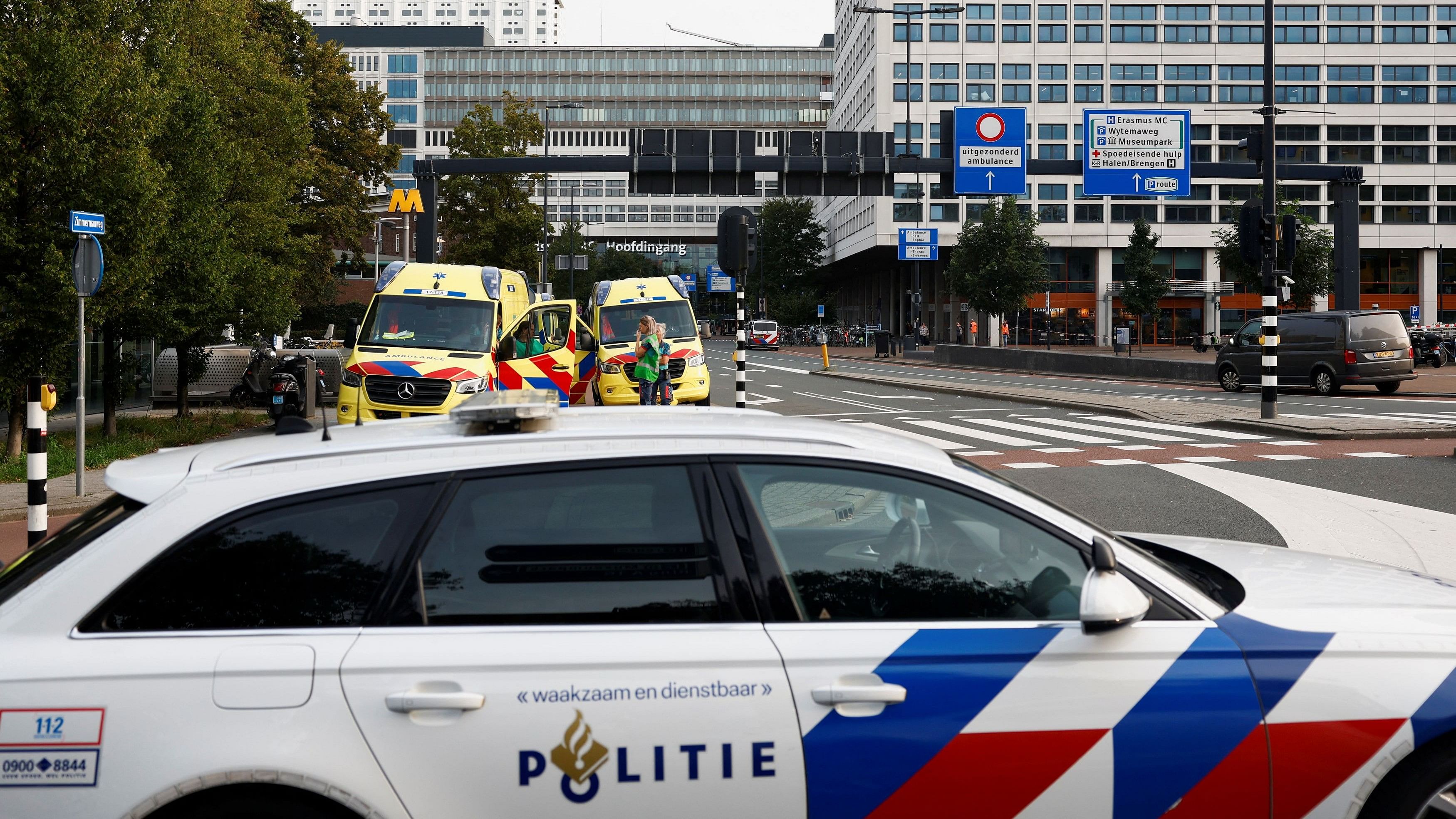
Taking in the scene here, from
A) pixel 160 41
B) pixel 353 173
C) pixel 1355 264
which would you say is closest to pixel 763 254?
pixel 353 173

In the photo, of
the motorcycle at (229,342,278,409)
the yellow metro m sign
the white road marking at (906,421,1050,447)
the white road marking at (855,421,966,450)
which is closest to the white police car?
the white road marking at (855,421,966,450)

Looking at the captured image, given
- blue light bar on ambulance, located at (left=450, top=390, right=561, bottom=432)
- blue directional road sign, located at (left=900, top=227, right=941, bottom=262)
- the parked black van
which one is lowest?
blue light bar on ambulance, located at (left=450, top=390, right=561, bottom=432)

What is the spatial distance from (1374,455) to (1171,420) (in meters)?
5.34

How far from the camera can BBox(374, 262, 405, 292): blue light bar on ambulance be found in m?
18.3

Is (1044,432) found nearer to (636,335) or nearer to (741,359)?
(741,359)

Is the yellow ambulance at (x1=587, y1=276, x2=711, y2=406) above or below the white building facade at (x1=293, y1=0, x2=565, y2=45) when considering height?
below

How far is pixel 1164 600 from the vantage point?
3047 mm

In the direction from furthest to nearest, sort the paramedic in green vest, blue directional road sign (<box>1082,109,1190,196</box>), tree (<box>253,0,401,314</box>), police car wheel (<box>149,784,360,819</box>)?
tree (<box>253,0,401,314</box>) < blue directional road sign (<box>1082,109,1190,196</box>) < the paramedic in green vest < police car wheel (<box>149,784,360,819</box>)

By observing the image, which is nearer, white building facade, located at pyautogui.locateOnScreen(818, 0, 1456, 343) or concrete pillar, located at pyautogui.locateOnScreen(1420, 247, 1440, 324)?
white building facade, located at pyautogui.locateOnScreen(818, 0, 1456, 343)

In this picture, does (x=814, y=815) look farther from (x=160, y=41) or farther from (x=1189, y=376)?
(x=1189, y=376)

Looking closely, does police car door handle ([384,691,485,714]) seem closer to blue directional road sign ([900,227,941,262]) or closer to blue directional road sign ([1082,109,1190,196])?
blue directional road sign ([1082,109,1190,196])

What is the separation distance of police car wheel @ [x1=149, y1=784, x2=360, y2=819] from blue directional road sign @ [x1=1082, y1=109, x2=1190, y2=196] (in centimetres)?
3083

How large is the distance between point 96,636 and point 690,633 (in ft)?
4.36

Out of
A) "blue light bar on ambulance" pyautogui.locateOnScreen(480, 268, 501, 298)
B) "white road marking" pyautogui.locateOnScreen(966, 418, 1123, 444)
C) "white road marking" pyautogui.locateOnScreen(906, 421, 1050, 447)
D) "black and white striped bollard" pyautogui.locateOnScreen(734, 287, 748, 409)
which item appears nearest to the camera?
"black and white striped bollard" pyautogui.locateOnScreen(734, 287, 748, 409)
